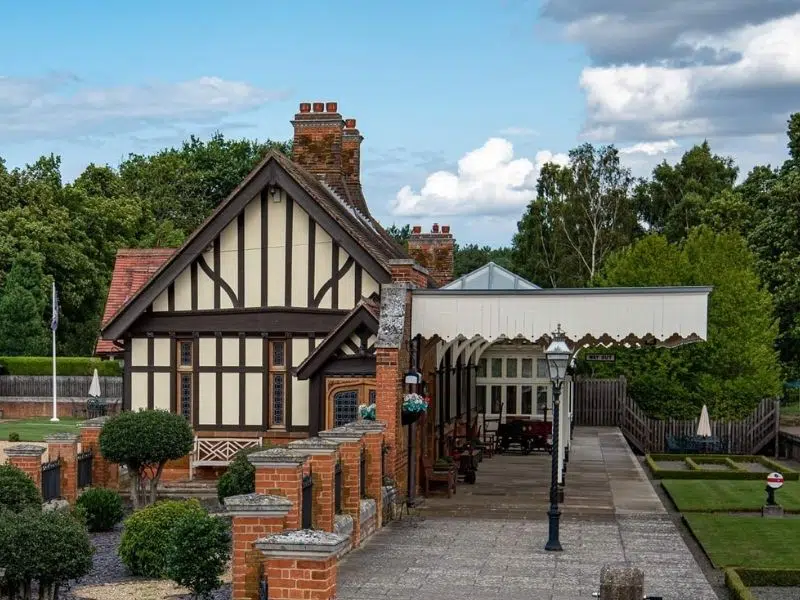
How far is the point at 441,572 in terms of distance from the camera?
13555 millimetres

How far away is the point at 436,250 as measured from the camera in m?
34.3

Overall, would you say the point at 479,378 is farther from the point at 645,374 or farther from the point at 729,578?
the point at 729,578

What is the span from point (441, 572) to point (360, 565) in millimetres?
988

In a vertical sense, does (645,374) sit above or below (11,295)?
below

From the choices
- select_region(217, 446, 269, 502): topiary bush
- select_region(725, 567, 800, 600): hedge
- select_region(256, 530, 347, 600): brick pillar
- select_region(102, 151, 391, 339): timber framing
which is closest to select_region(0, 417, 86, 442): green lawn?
select_region(102, 151, 391, 339): timber framing

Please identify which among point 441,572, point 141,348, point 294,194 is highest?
point 294,194

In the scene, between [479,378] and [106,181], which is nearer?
[479,378]

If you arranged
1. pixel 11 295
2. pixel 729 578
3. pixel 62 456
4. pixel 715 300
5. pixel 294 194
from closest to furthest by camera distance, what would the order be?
pixel 729 578
pixel 62 456
pixel 294 194
pixel 715 300
pixel 11 295

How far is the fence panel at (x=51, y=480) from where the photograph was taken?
677 inches

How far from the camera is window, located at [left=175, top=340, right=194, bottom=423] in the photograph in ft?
76.7

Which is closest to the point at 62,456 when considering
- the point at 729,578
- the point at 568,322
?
the point at 568,322

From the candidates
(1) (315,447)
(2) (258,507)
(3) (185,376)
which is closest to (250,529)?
(2) (258,507)

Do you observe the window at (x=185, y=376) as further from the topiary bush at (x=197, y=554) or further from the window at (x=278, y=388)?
the topiary bush at (x=197, y=554)

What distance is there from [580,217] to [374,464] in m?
42.1
